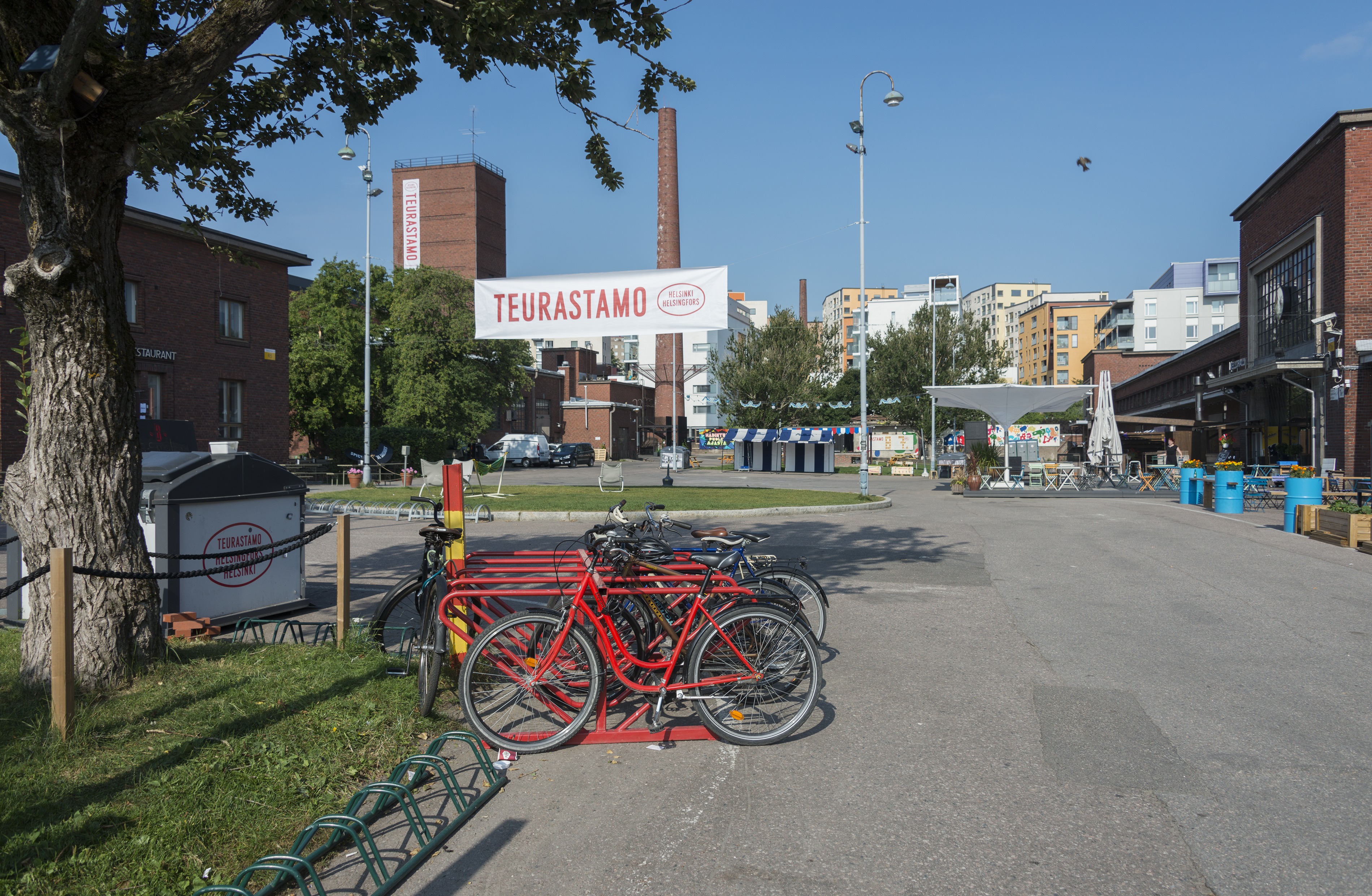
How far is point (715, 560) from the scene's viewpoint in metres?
5.63

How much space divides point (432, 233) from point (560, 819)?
75699 mm

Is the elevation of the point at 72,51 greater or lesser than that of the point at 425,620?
greater

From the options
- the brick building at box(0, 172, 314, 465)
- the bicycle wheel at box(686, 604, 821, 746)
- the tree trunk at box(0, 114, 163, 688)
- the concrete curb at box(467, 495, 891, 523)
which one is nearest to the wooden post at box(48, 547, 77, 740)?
the tree trunk at box(0, 114, 163, 688)

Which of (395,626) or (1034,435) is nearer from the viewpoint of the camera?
(395,626)

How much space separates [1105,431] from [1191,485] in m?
8.88

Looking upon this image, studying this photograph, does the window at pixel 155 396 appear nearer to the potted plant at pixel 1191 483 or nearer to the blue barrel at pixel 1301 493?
the blue barrel at pixel 1301 493

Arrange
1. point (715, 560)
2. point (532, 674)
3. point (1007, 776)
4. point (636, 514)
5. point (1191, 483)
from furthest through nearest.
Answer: point (1191, 483)
point (636, 514)
point (715, 560)
point (532, 674)
point (1007, 776)

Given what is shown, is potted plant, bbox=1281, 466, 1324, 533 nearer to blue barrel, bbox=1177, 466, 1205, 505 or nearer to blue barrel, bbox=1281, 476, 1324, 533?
A: blue barrel, bbox=1281, 476, 1324, 533

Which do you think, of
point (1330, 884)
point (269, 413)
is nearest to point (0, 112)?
point (1330, 884)

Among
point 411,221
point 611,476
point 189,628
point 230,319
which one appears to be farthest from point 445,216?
point 189,628

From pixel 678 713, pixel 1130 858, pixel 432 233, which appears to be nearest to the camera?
pixel 1130 858

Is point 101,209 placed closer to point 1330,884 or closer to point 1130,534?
point 1330,884

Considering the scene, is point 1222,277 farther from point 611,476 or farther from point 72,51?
point 72,51

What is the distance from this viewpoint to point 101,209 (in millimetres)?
5176
